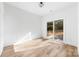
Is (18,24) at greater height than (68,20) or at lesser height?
lesser

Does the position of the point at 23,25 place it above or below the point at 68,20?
below

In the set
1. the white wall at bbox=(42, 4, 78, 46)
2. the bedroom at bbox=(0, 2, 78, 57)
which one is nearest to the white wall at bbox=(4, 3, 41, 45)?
the bedroom at bbox=(0, 2, 78, 57)

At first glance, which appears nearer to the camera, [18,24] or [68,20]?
[18,24]

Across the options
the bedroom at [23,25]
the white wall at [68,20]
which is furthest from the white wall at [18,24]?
the white wall at [68,20]

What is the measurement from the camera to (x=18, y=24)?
2.08 meters

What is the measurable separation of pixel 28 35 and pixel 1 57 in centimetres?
81

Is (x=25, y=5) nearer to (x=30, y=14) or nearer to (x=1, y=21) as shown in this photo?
(x=30, y=14)

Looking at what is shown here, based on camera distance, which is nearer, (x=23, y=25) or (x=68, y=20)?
(x=23, y=25)

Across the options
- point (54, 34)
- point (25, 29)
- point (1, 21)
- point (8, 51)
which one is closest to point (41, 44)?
point (54, 34)

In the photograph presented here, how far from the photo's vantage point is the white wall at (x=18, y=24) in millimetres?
1951

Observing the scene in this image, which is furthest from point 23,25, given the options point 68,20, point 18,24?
point 68,20

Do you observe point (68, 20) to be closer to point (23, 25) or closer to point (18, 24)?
point (23, 25)

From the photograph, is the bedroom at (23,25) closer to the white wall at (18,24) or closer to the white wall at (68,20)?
the white wall at (18,24)

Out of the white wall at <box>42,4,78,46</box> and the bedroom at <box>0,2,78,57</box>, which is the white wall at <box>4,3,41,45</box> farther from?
→ the white wall at <box>42,4,78,46</box>
